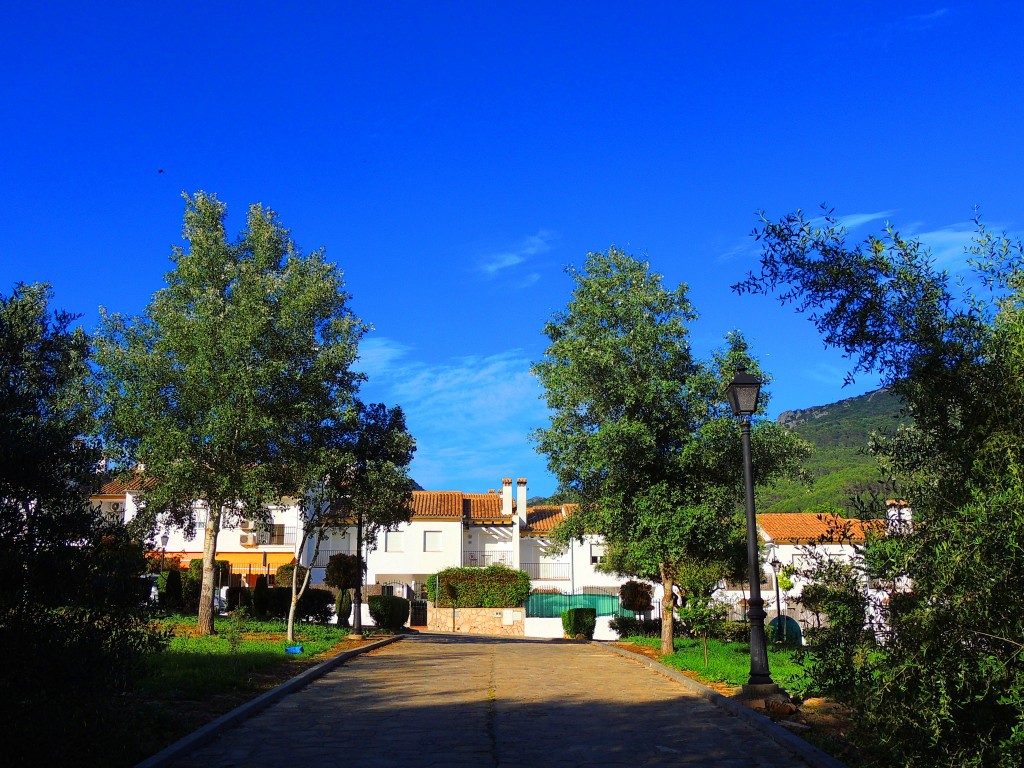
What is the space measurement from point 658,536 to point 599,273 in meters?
6.59

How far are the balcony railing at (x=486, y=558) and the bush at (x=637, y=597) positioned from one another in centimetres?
2172

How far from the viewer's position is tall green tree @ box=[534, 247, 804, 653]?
65.6ft

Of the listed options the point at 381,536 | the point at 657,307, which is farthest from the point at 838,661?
the point at 381,536

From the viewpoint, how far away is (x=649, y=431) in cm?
2025

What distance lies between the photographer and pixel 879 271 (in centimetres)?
752

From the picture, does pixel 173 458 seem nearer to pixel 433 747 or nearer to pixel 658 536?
pixel 658 536

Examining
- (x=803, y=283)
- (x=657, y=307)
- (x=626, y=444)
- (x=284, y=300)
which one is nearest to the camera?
(x=803, y=283)

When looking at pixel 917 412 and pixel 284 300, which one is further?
pixel 284 300

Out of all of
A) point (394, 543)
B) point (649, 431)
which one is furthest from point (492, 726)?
point (394, 543)

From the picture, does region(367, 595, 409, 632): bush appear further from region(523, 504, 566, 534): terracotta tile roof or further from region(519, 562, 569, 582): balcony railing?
region(523, 504, 566, 534): terracotta tile roof

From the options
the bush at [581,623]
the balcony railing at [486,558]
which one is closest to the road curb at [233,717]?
the bush at [581,623]

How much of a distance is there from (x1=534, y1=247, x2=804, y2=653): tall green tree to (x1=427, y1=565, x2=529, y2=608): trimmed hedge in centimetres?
1961

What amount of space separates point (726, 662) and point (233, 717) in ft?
34.6

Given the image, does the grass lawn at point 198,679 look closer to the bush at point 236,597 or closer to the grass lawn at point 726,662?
the grass lawn at point 726,662
